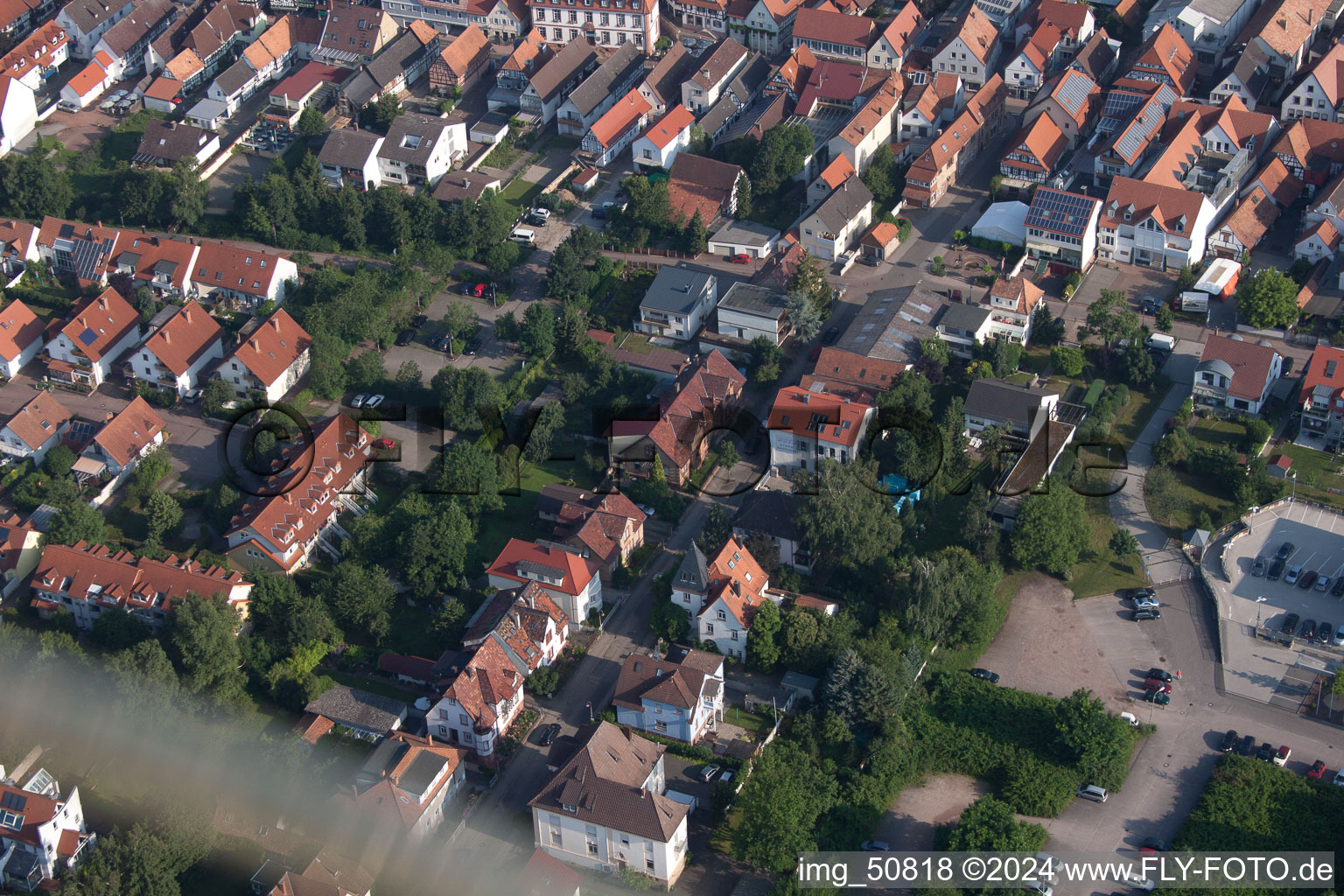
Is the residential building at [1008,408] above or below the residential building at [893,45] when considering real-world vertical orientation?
below

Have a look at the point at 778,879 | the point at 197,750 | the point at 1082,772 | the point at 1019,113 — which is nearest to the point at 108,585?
the point at 197,750

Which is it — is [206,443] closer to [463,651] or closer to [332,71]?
[463,651]

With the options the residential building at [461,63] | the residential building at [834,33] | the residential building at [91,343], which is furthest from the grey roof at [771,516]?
the residential building at [461,63]

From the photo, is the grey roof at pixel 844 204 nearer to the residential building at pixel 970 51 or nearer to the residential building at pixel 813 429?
the residential building at pixel 970 51

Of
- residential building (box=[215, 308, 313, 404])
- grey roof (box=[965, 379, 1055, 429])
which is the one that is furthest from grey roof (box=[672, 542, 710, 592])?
residential building (box=[215, 308, 313, 404])

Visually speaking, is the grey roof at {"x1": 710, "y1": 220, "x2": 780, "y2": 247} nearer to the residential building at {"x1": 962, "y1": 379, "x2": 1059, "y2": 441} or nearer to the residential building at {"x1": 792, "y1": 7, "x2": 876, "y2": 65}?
the residential building at {"x1": 962, "y1": 379, "x2": 1059, "y2": 441}
